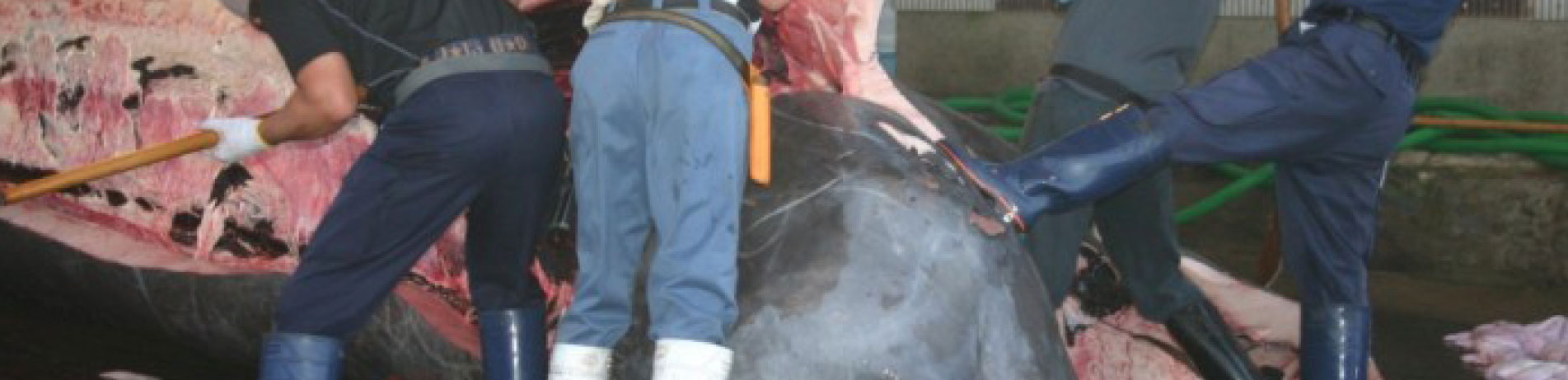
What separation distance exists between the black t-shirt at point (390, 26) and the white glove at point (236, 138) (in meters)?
0.33

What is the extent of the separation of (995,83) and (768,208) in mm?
7052

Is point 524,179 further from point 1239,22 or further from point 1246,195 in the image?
point 1239,22

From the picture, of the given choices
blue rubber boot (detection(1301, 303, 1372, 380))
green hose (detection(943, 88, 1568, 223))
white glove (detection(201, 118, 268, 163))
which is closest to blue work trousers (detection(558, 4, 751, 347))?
white glove (detection(201, 118, 268, 163))

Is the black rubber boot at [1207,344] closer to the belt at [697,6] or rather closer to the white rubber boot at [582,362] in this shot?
the belt at [697,6]

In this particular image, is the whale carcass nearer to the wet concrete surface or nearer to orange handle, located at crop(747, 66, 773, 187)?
orange handle, located at crop(747, 66, 773, 187)

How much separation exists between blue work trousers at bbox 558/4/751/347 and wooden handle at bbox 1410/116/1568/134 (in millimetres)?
4954

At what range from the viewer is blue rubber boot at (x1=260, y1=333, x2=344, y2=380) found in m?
4.12

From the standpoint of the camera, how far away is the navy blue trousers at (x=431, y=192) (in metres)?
A: 4.07

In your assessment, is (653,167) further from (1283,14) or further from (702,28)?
(1283,14)

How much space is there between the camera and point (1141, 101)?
4.91 m

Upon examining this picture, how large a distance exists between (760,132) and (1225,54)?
20.7 ft

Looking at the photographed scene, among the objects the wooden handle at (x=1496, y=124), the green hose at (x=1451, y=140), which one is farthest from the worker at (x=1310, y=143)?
the wooden handle at (x=1496, y=124)

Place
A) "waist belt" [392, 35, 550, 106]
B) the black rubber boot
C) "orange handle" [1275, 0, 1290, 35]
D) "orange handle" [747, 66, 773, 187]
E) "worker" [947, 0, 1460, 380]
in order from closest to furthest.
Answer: "orange handle" [747, 66, 773, 187]
"waist belt" [392, 35, 550, 106]
"worker" [947, 0, 1460, 380]
the black rubber boot
"orange handle" [1275, 0, 1290, 35]

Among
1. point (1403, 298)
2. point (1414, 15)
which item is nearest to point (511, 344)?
point (1414, 15)
